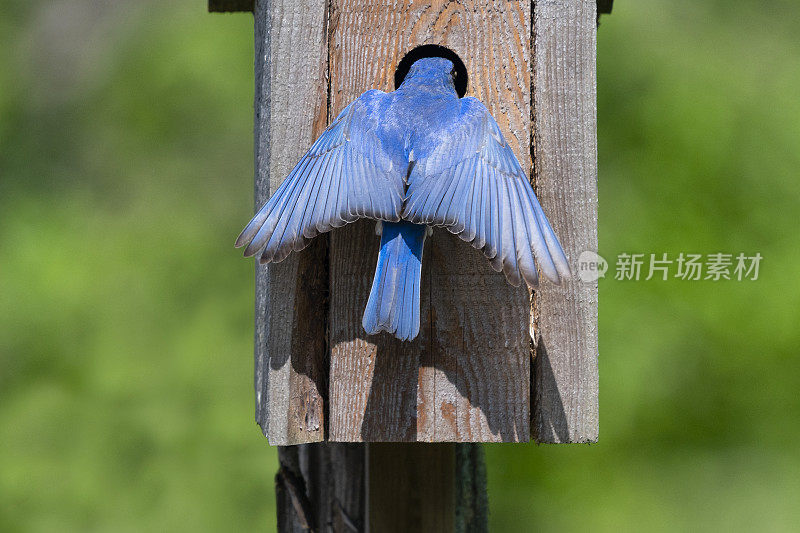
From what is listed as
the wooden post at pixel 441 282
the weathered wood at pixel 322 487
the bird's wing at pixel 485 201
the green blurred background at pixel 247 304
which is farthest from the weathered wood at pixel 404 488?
the green blurred background at pixel 247 304

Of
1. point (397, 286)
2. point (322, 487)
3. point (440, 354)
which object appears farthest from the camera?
point (322, 487)

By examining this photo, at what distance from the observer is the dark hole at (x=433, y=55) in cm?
287

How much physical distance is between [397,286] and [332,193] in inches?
11.0

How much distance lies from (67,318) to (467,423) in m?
3.09

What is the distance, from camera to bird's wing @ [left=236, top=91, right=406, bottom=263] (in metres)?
2.48

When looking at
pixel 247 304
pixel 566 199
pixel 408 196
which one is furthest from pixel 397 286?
pixel 247 304

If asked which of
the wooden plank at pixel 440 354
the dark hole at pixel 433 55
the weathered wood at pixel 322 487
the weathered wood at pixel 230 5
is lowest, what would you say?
the weathered wood at pixel 322 487

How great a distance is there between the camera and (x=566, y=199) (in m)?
2.74

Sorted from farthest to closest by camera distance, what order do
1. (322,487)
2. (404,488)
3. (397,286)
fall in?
(322,487), (404,488), (397,286)

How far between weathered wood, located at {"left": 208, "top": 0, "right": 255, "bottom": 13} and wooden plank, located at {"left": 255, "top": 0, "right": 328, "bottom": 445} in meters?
0.86

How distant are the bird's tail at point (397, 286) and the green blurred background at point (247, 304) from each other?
91.3 inches

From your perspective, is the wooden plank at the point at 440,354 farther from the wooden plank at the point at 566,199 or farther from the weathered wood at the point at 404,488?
the weathered wood at the point at 404,488

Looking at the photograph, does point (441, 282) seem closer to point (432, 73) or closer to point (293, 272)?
point (293, 272)

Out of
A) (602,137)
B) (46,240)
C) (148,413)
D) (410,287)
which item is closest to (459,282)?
(410,287)
